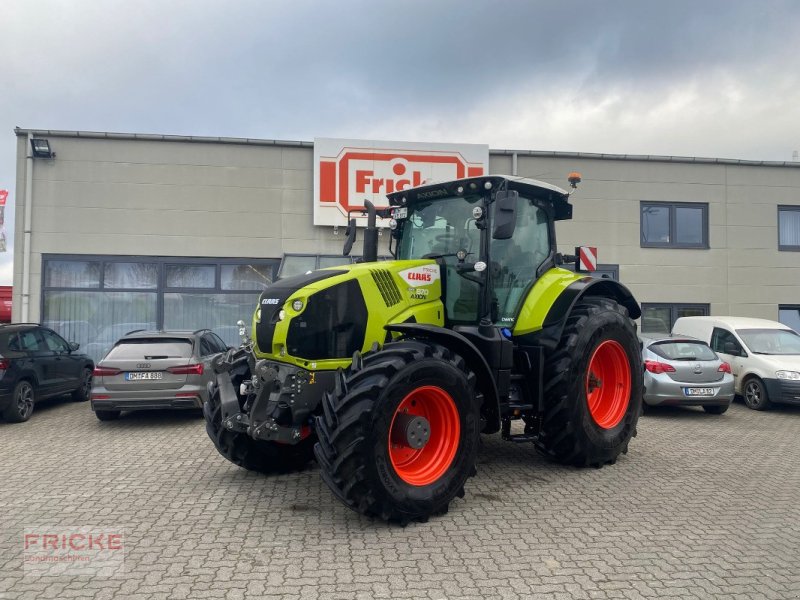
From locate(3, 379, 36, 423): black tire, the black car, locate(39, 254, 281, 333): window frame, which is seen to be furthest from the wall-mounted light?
locate(3, 379, 36, 423): black tire

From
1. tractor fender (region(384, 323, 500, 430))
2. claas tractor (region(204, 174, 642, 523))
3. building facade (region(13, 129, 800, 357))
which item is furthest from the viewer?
building facade (region(13, 129, 800, 357))

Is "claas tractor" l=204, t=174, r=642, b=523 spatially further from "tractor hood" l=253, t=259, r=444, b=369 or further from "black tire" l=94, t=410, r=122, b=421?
"black tire" l=94, t=410, r=122, b=421

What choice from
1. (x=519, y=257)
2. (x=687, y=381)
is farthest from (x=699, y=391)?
(x=519, y=257)

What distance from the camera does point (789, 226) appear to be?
15594 millimetres

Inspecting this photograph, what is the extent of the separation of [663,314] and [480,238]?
36.5 ft

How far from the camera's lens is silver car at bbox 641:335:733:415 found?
9703 millimetres

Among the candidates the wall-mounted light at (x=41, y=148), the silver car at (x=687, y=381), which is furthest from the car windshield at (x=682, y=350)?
the wall-mounted light at (x=41, y=148)

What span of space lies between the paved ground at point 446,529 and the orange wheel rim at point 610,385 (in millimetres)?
544

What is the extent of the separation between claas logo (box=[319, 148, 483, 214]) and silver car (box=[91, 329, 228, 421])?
226 inches

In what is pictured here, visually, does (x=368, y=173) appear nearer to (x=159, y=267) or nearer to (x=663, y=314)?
(x=159, y=267)

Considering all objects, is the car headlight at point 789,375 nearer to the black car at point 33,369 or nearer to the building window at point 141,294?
the building window at point 141,294

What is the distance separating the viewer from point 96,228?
43.1 feet

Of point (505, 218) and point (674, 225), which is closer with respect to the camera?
point (505, 218)

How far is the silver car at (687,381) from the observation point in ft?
31.8
